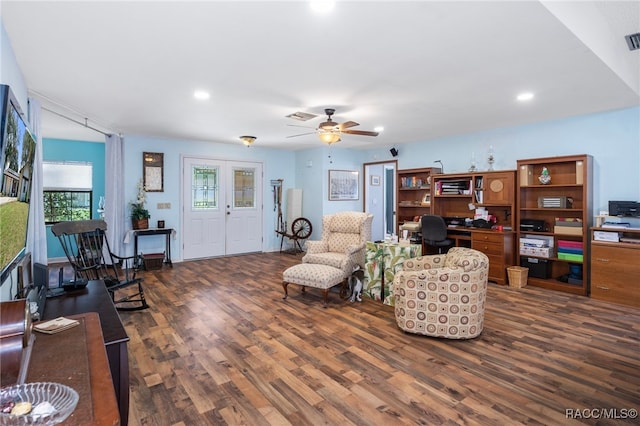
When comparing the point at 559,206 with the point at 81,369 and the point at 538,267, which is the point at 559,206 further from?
the point at 81,369

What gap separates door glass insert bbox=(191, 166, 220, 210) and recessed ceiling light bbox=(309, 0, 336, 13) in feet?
18.3

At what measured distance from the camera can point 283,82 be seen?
336cm

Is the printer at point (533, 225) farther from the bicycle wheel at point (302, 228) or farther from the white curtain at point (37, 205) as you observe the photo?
the white curtain at point (37, 205)

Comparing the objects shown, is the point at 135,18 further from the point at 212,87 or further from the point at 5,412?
the point at 5,412

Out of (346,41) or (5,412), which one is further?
(346,41)

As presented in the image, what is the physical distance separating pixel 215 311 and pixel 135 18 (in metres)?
3.00

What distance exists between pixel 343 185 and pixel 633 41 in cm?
545

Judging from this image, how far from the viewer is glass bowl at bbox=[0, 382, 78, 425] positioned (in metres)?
0.83

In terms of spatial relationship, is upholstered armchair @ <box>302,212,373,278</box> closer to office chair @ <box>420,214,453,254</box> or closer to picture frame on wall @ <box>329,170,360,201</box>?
office chair @ <box>420,214,453,254</box>

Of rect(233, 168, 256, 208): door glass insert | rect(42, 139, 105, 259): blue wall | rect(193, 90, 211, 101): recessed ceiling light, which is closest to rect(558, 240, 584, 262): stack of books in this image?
rect(193, 90, 211, 101): recessed ceiling light

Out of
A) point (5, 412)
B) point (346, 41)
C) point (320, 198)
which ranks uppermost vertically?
point (346, 41)

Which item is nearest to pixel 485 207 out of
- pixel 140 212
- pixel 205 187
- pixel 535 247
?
pixel 535 247

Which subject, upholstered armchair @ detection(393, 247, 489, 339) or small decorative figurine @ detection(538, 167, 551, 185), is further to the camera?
small decorative figurine @ detection(538, 167, 551, 185)

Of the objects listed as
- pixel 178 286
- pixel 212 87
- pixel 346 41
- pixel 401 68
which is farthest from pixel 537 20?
pixel 178 286
